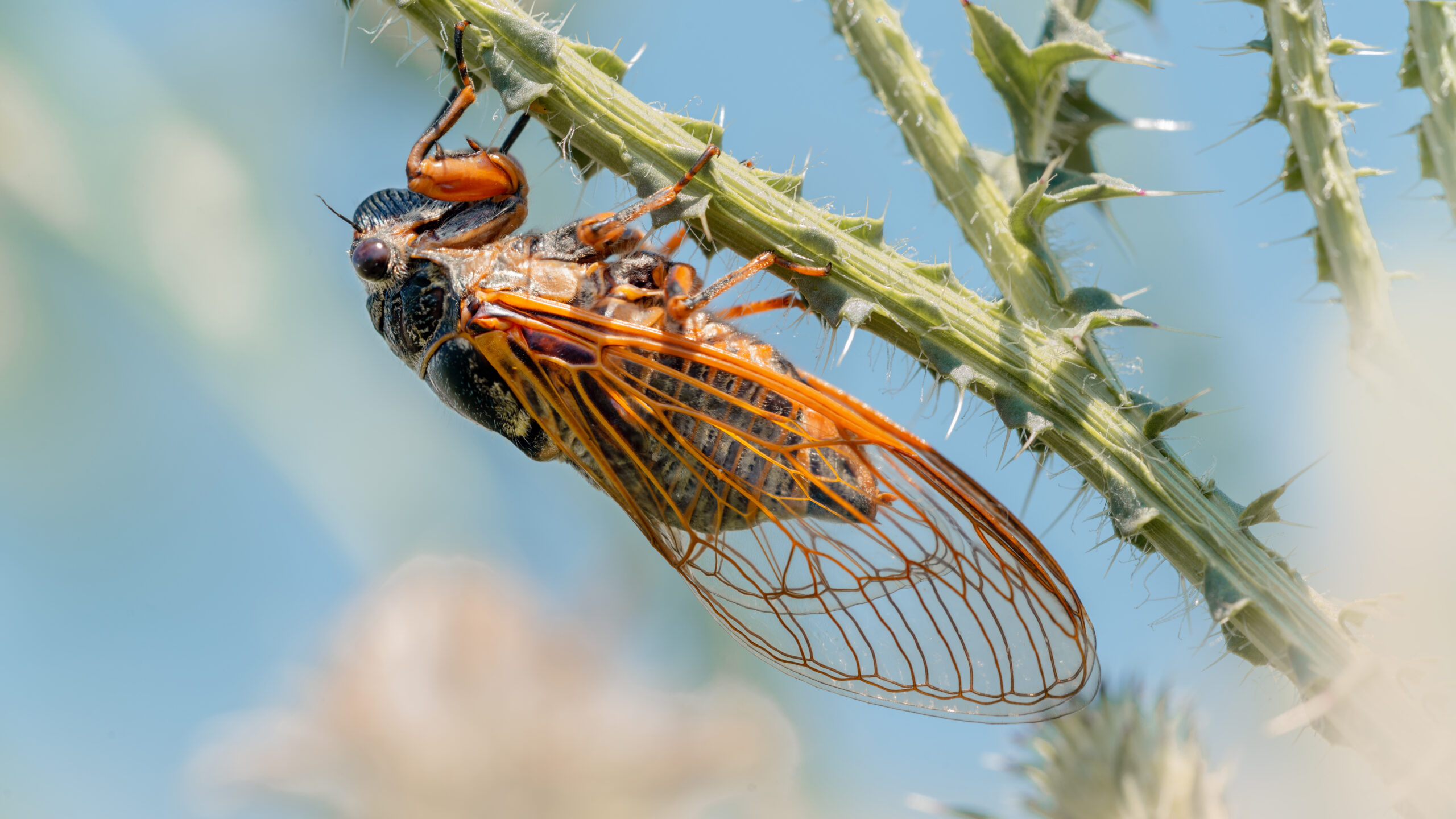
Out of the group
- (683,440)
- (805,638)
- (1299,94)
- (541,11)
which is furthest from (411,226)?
(1299,94)

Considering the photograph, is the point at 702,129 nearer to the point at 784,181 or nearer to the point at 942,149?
the point at 784,181

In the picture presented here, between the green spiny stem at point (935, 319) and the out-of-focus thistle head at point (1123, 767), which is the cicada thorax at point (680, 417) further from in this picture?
the out-of-focus thistle head at point (1123, 767)

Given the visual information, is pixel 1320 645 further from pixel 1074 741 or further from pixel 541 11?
pixel 541 11

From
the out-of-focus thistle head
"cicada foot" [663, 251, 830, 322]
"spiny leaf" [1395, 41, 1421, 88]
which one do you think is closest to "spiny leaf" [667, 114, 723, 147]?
"cicada foot" [663, 251, 830, 322]

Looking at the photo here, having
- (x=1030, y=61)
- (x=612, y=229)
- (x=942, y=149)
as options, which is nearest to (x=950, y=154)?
(x=942, y=149)

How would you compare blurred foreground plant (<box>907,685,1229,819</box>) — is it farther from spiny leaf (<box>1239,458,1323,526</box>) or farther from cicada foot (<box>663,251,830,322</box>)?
cicada foot (<box>663,251,830,322</box>)

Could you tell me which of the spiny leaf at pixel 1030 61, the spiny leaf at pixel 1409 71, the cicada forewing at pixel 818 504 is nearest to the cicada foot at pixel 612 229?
the cicada forewing at pixel 818 504

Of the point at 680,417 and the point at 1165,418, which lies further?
the point at 680,417
